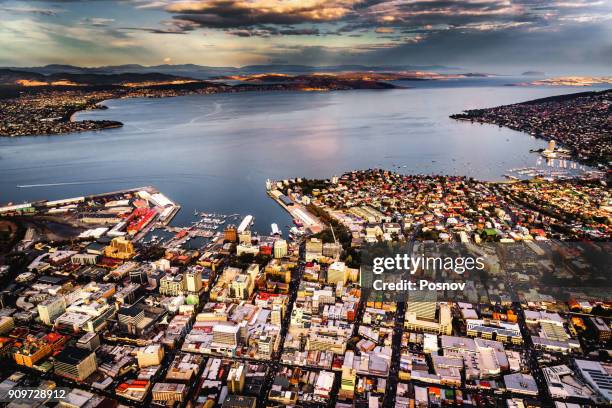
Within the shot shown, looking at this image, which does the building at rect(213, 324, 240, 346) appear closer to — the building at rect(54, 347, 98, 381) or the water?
the building at rect(54, 347, 98, 381)

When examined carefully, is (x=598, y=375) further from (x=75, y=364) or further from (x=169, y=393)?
(x=75, y=364)

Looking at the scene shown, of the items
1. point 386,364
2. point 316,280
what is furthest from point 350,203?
point 386,364

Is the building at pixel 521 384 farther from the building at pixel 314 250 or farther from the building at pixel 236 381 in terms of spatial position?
the building at pixel 314 250

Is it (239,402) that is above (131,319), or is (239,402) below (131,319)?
below

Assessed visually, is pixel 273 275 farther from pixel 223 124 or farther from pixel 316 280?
pixel 223 124

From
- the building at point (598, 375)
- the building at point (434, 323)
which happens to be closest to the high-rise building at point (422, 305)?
the building at point (434, 323)

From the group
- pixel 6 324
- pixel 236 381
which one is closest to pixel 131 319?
pixel 6 324

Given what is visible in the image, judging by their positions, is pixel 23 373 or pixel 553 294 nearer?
pixel 23 373
